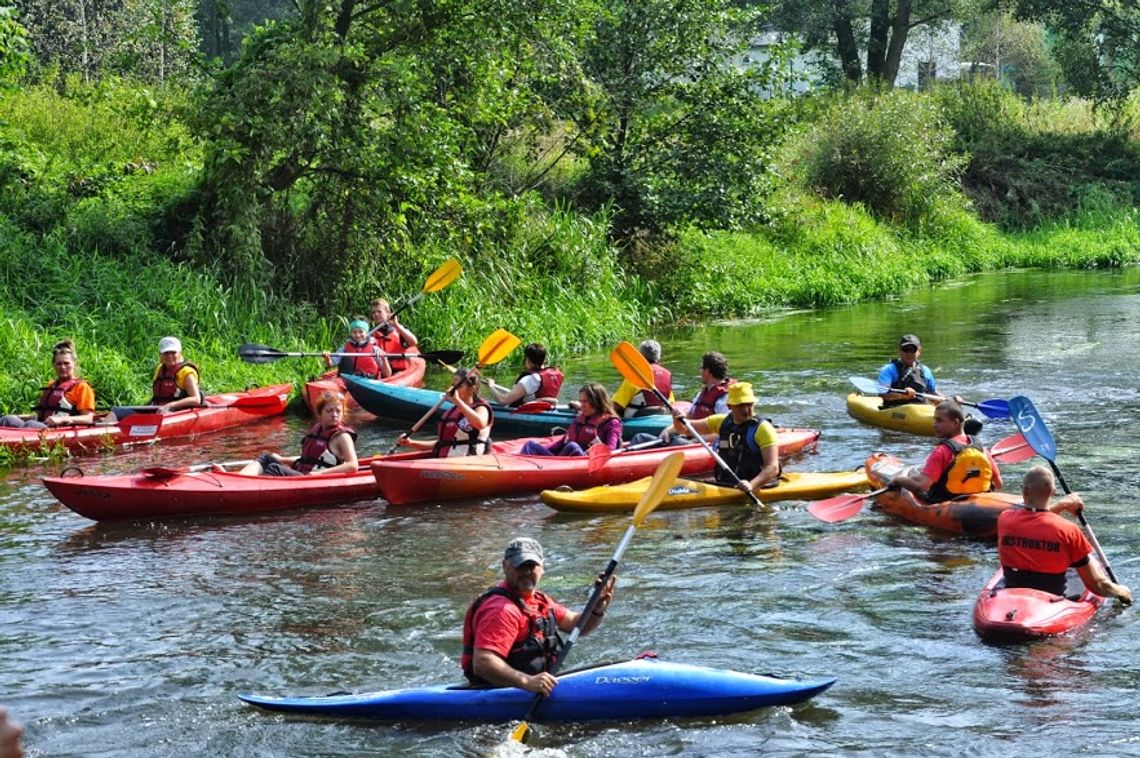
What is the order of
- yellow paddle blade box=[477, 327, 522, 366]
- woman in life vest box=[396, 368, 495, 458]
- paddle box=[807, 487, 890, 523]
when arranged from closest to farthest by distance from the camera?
paddle box=[807, 487, 890, 523], woman in life vest box=[396, 368, 495, 458], yellow paddle blade box=[477, 327, 522, 366]

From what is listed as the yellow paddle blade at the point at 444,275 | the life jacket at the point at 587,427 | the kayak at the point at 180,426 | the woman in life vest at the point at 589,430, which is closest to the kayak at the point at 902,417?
the life jacket at the point at 587,427

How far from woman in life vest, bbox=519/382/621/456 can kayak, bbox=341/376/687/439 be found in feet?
2.61

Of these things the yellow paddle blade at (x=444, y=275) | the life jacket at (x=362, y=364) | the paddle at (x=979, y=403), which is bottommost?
the paddle at (x=979, y=403)

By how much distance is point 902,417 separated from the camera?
1316 cm

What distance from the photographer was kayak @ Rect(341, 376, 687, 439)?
1245 centimetres

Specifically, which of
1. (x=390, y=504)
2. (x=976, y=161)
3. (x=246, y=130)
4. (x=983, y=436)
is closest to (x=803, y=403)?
(x=983, y=436)

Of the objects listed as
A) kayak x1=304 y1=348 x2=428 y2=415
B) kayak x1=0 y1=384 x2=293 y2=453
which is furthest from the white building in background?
kayak x1=0 y1=384 x2=293 y2=453

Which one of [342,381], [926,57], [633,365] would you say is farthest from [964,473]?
[926,57]

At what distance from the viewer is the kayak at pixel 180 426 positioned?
1230cm

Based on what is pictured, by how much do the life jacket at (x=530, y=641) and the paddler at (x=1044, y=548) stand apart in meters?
2.62

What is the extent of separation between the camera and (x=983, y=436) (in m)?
12.8

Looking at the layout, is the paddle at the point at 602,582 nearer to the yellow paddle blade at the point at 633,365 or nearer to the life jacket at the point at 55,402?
the yellow paddle blade at the point at 633,365

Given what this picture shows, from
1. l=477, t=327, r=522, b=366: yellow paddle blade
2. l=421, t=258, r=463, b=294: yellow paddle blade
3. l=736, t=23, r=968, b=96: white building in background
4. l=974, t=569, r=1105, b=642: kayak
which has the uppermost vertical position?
l=736, t=23, r=968, b=96: white building in background

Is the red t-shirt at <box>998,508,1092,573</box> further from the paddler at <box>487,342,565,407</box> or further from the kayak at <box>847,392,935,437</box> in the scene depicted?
the paddler at <box>487,342,565,407</box>
